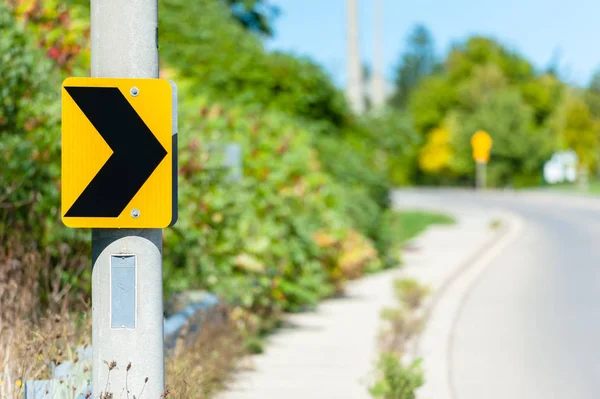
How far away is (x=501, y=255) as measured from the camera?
67.9 feet

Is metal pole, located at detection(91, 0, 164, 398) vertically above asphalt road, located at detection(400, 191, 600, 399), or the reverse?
metal pole, located at detection(91, 0, 164, 398)

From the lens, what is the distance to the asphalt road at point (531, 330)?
8.09m

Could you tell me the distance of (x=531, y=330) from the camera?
10.9m

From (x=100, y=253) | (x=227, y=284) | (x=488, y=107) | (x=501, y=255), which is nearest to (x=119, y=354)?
(x=100, y=253)

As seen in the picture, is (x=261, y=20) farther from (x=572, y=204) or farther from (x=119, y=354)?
(x=119, y=354)

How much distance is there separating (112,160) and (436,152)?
81505mm

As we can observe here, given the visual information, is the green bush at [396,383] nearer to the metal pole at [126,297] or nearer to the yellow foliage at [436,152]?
the metal pole at [126,297]

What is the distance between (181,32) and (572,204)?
33.4 meters

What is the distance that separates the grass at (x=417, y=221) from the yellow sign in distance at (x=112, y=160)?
2080 centimetres

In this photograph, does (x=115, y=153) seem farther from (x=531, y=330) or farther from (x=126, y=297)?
(x=531, y=330)

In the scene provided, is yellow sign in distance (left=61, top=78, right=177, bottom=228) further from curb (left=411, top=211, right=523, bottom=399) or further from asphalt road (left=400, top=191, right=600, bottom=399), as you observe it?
asphalt road (left=400, top=191, right=600, bottom=399)

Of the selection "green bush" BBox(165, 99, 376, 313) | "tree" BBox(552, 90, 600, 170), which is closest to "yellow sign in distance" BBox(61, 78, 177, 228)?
"green bush" BBox(165, 99, 376, 313)

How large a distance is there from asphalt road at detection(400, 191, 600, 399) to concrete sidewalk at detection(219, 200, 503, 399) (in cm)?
79

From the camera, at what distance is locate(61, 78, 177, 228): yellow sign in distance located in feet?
12.2
